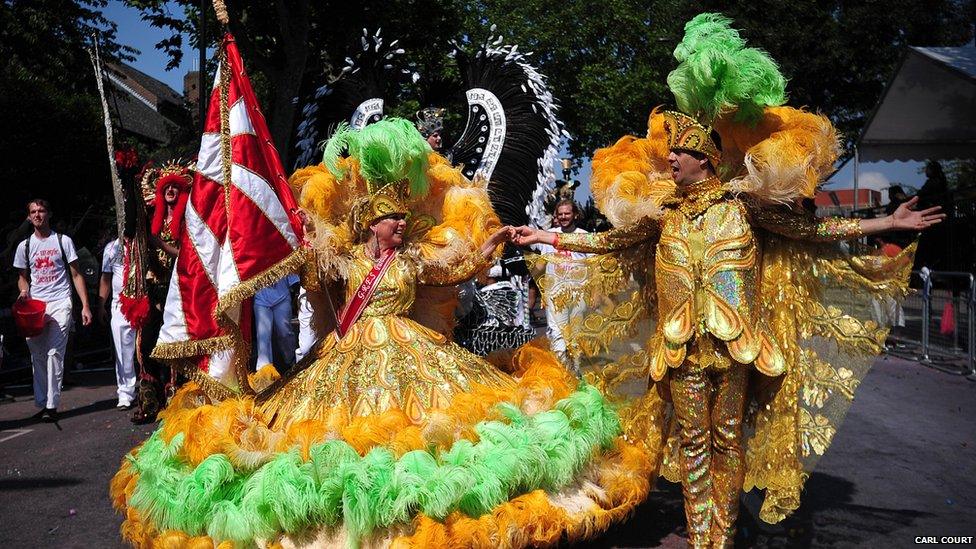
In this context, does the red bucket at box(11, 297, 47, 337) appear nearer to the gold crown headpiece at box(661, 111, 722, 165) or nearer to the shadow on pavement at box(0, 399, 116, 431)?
the shadow on pavement at box(0, 399, 116, 431)

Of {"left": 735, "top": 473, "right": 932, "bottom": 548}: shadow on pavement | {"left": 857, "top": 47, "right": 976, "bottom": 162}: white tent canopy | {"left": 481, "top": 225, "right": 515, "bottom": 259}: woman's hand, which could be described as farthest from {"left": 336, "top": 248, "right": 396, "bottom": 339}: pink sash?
{"left": 857, "top": 47, "right": 976, "bottom": 162}: white tent canopy

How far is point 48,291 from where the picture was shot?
328 inches

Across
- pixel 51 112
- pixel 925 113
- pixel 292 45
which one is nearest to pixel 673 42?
pixel 925 113

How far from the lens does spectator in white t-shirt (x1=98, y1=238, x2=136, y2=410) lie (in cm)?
857

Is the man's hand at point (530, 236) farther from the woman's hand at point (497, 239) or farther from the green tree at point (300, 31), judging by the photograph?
the green tree at point (300, 31)

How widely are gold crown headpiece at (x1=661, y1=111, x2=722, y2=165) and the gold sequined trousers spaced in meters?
1.08

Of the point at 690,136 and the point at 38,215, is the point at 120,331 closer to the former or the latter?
the point at 38,215

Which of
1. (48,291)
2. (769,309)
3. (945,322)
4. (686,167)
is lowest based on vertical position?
(945,322)

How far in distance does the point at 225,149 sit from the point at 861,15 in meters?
22.8

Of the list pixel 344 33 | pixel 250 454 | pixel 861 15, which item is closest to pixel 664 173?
pixel 250 454

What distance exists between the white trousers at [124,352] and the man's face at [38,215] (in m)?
1.07

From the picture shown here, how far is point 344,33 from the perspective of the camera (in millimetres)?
17766

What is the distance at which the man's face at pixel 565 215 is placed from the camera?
8.15m

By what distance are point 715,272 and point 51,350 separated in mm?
6825
